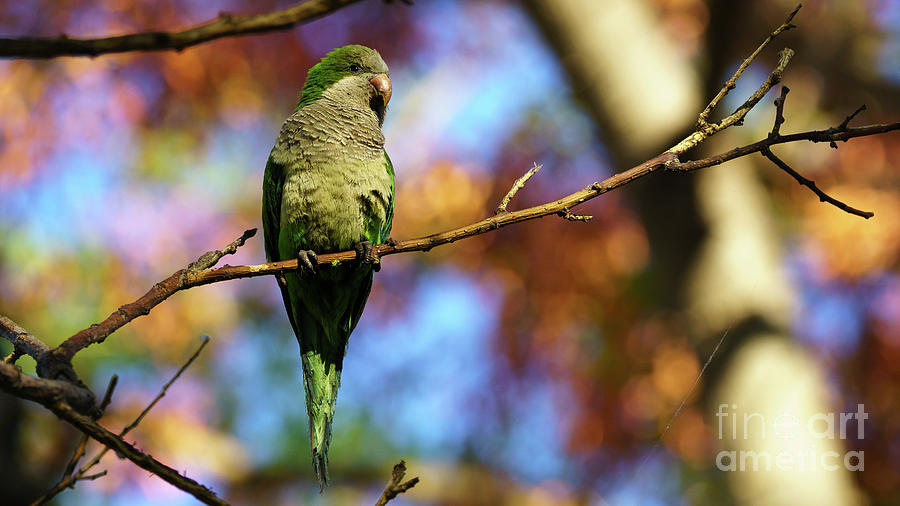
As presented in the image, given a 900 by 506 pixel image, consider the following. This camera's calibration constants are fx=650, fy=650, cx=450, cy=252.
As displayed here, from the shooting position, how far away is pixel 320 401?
273cm

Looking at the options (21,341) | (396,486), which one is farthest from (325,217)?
(396,486)

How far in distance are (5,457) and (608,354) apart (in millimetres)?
5469

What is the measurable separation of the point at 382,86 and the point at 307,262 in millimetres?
1339

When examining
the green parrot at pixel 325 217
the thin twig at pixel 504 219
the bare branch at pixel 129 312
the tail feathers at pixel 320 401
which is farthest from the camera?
the green parrot at pixel 325 217

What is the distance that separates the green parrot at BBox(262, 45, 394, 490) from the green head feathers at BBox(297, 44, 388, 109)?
0.32 m

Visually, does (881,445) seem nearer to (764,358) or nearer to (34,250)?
(764,358)

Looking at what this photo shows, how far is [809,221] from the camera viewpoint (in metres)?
6.70

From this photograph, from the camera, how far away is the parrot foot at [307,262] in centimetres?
Result: 258

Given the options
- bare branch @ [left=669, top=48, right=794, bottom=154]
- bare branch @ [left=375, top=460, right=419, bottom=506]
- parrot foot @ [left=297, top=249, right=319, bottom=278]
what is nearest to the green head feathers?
parrot foot @ [left=297, top=249, right=319, bottom=278]

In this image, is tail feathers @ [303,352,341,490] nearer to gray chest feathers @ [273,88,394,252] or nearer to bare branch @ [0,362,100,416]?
gray chest feathers @ [273,88,394,252]

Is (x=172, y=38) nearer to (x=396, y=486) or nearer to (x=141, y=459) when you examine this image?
(x=141, y=459)

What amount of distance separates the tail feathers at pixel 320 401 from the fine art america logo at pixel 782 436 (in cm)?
311

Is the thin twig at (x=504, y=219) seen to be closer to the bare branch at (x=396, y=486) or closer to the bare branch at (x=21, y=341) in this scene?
the bare branch at (x=21, y=341)

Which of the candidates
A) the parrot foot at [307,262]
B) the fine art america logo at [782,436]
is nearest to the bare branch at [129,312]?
the parrot foot at [307,262]
